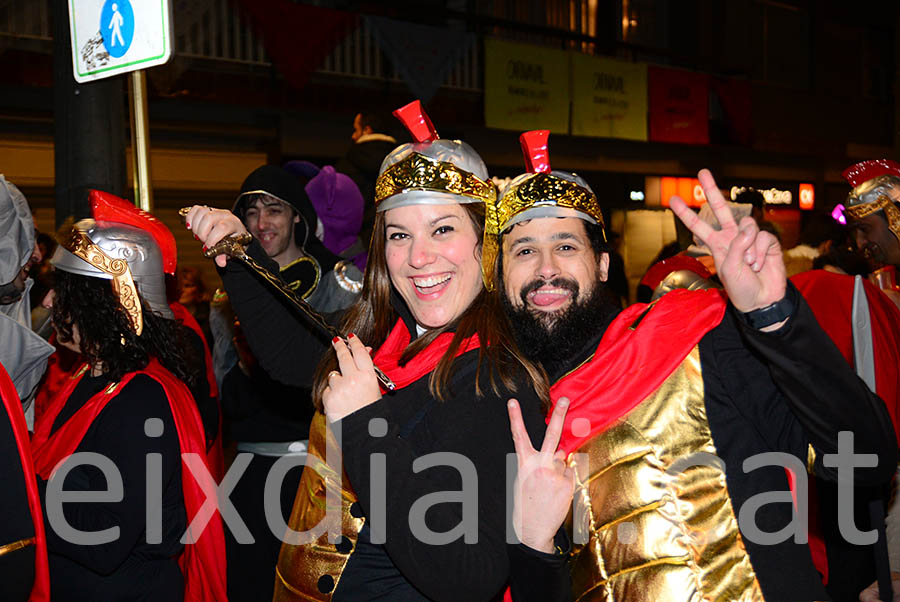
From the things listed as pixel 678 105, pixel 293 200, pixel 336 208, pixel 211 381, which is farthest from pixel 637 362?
pixel 678 105

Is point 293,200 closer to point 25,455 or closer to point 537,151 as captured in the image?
point 537,151

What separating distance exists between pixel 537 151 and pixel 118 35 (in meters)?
1.68

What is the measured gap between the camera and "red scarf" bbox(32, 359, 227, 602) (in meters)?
2.51

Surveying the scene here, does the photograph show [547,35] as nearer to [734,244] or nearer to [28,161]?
[28,161]

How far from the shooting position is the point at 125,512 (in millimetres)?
2426

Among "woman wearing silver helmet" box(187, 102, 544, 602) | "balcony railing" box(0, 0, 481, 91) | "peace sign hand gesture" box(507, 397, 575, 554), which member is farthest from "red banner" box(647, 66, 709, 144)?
"peace sign hand gesture" box(507, 397, 575, 554)

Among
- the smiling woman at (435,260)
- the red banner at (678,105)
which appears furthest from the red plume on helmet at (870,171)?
the red banner at (678,105)

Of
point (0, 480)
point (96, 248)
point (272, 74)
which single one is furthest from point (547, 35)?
point (0, 480)

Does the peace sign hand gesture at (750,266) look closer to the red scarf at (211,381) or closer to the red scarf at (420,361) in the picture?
the red scarf at (420,361)

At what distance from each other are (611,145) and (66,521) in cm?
1241

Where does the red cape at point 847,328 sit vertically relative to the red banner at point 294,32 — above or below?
below

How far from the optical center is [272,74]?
9922 millimetres

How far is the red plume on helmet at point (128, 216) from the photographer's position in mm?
2824

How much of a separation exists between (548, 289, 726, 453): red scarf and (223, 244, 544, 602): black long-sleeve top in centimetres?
18
